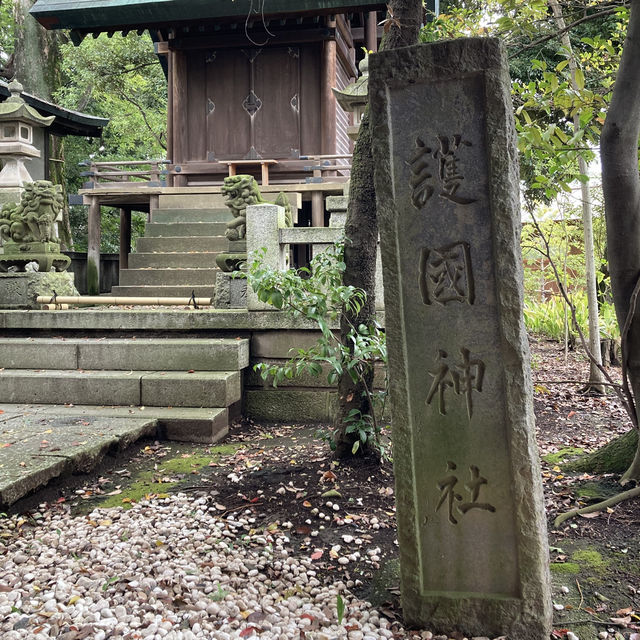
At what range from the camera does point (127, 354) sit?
536 centimetres

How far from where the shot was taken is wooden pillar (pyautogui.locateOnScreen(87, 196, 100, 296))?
11023 mm

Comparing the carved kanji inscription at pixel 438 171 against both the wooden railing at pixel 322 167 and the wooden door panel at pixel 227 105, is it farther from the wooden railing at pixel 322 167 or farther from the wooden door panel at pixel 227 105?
the wooden door panel at pixel 227 105

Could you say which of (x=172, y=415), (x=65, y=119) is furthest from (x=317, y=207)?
(x=65, y=119)

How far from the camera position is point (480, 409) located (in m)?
2.12

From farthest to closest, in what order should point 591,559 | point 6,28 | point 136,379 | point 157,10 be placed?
point 6,28, point 157,10, point 136,379, point 591,559

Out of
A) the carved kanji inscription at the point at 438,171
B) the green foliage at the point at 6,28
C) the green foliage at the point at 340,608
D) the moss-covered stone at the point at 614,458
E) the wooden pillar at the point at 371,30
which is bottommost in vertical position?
the green foliage at the point at 340,608

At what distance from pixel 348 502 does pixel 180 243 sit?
23.5ft

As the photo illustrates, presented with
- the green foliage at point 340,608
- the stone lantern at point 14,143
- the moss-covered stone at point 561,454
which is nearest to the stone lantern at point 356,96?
the moss-covered stone at point 561,454

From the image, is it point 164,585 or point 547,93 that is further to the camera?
point 547,93

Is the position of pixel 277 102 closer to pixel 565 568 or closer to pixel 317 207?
pixel 317 207

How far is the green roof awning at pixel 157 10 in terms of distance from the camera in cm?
989

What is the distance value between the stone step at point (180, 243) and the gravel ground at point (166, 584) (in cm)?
663

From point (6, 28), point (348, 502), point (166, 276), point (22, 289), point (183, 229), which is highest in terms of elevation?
point (6, 28)

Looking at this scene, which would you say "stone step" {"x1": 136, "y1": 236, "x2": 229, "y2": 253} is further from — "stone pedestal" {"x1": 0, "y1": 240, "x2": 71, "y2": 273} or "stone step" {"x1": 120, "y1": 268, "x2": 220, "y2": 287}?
"stone pedestal" {"x1": 0, "y1": 240, "x2": 71, "y2": 273}
